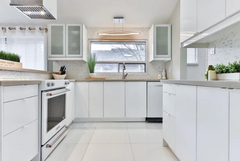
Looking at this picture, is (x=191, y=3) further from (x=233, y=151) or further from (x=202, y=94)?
(x=233, y=151)

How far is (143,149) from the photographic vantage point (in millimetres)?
2072

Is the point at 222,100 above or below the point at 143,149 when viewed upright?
above

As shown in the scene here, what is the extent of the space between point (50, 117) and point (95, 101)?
1.43m

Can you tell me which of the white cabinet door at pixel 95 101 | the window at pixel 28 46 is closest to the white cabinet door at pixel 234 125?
the white cabinet door at pixel 95 101

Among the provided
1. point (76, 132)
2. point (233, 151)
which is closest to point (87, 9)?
point (76, 132)

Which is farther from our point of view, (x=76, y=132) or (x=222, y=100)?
(x=76, y=132)

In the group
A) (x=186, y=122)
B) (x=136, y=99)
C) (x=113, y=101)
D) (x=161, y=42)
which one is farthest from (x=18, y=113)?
(x=161, y=42)

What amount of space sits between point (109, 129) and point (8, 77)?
5.95 ft

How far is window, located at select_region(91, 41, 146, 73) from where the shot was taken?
3.96 m

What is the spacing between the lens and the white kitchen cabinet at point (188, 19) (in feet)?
5.68

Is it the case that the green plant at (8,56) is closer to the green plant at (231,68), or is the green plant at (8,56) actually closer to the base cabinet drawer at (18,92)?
the base cabinet drawer at (18,92)

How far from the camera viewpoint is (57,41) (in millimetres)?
3471

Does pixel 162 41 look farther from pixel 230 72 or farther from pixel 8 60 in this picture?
pixel 8 60

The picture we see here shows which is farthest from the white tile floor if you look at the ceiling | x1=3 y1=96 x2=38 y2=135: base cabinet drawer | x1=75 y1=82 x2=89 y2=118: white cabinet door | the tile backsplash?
the ceiling
